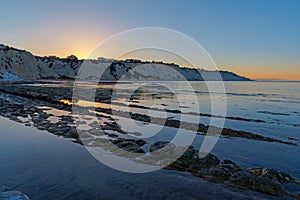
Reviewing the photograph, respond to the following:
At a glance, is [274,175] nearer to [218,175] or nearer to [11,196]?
[218,175]

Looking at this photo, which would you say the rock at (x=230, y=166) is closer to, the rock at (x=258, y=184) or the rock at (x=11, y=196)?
the rock at (x=258, y=184)

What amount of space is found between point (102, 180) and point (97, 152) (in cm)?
295

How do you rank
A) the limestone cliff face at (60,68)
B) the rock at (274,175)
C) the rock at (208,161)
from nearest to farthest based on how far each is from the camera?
the rock at (274,175), the rock at (208,161), the limestone cliff face at (60,68)

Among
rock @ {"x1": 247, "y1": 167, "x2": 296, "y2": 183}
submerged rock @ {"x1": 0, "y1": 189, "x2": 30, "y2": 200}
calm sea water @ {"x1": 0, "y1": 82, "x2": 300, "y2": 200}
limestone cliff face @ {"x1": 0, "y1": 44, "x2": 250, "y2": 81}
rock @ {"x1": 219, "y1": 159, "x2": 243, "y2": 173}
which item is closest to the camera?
submerged rock @ {"x1": 0, "y1": 189, "x2": 30, "y2": 200}

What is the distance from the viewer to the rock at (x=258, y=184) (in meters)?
7.41

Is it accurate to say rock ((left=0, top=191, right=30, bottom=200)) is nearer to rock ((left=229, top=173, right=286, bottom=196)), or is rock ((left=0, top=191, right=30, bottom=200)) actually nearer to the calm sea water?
the calm sea water

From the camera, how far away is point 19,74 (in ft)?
287

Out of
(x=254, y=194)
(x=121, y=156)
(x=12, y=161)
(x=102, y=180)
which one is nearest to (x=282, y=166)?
(x=254, y=194)

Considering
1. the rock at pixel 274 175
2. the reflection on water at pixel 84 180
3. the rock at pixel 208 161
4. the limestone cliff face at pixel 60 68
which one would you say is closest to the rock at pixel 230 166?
the rock at pixel 208 161

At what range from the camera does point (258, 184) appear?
7.68 m

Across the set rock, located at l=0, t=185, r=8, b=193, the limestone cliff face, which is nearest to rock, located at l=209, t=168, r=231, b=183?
rock, located at l=0, t=185, r=8, b=193

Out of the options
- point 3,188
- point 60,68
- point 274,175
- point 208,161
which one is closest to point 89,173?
point 3,188

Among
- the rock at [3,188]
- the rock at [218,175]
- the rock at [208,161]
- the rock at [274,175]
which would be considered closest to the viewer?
the rock at [3,188]

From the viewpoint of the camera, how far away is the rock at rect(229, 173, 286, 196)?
292 inches
